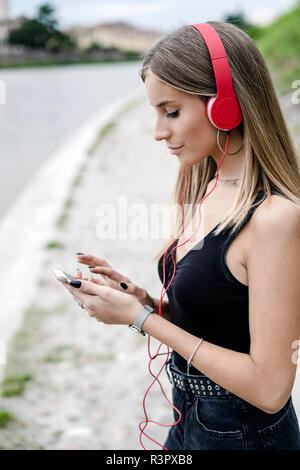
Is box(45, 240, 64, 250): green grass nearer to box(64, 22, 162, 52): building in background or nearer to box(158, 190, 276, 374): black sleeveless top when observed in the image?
box(158, 190, 276, 374): black sleeveless top

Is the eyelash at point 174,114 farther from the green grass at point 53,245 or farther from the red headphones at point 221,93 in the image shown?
the green grass at point 53,245

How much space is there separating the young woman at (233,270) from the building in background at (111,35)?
360 ft

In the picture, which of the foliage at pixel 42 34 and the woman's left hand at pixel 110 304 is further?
the foliage at pixel 42 34

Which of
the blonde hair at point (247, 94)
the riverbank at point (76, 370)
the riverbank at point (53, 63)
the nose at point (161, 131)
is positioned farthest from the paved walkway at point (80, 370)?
the riverbank at point (53, 63)

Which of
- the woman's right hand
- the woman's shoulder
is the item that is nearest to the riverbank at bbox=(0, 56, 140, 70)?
the woman's right hand

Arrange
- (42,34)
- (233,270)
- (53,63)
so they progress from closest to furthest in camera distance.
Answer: (233,270)
(53,63)
(42,34)

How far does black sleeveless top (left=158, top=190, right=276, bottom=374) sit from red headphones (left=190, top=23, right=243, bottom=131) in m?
0.24

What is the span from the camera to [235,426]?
1.67 meters

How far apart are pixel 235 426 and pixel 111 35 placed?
122958 mm

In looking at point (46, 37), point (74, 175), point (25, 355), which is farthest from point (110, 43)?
point (25, 355)

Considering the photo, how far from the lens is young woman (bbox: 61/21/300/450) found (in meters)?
1.46

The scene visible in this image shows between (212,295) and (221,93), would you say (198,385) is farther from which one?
(221,93)

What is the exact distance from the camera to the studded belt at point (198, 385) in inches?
66.7

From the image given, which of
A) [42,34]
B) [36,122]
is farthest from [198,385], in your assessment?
[42,34]
